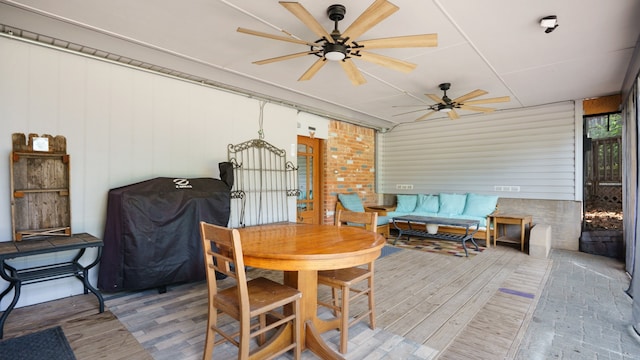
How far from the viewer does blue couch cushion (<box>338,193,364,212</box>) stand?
6.45 meters

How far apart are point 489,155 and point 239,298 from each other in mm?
6225

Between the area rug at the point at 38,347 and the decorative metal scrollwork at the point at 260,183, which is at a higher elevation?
the decorative metal scrollwork at the point at 260,183

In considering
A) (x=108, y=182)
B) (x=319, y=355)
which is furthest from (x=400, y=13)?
(x=108, y=182)

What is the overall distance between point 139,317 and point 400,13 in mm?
3463

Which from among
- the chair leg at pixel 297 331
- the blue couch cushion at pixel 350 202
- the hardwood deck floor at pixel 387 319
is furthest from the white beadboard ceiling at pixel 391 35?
the hardwood deck floor at pixel 387 319

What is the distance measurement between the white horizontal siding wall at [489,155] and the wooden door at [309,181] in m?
2.26

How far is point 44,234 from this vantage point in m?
2.89

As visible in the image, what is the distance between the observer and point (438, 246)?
572cm

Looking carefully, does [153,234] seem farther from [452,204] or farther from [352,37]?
[452,204]

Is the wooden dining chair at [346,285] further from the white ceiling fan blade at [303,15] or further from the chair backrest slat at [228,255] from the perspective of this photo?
the white ceiling fan blade at [303,15]

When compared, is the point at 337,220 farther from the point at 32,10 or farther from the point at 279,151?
the point at 32,10

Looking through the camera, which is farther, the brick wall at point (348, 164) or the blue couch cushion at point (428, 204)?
the blue couch cushion at point (428, 204)

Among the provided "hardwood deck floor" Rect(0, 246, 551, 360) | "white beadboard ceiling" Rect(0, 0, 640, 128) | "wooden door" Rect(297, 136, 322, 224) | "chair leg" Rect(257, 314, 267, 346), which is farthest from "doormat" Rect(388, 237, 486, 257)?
"chair leg" Rect(257, 314, 267, 346)

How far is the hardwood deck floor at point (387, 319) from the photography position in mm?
2240
